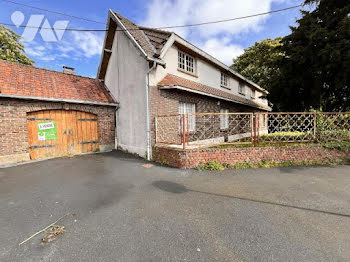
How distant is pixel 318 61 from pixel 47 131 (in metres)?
15.1

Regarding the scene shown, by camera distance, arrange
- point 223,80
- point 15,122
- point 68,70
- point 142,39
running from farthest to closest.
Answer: point 223,80 → point 68,70 → point 142,39 → point 15,122

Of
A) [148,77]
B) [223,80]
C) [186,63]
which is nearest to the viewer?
[148,77]

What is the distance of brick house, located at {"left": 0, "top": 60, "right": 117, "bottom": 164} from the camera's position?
20.6 ft

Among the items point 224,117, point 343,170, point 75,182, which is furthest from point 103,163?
point 343,170

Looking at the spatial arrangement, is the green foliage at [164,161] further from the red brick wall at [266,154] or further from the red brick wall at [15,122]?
the red brick wall at [15,122]

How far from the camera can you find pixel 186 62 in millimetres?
9312

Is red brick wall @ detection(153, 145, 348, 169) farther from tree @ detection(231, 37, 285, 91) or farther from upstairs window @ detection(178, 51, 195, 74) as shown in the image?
tree @ detection(231, 37, 285, 91)

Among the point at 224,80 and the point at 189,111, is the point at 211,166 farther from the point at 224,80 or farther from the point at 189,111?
the point at 224,80

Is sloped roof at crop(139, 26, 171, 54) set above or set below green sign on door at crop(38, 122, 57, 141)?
above

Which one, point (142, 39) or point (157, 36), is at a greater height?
point (157, 36)

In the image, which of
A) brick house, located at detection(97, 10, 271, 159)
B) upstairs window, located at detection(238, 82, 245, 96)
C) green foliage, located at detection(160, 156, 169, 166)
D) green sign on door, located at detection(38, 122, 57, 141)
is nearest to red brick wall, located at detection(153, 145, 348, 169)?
green foliage, located at detection(160, 156, 169, 166)

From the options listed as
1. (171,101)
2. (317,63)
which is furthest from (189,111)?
(317,63)

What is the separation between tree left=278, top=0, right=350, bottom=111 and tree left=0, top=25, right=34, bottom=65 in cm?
2720

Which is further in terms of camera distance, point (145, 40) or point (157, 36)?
point (157, 36)
